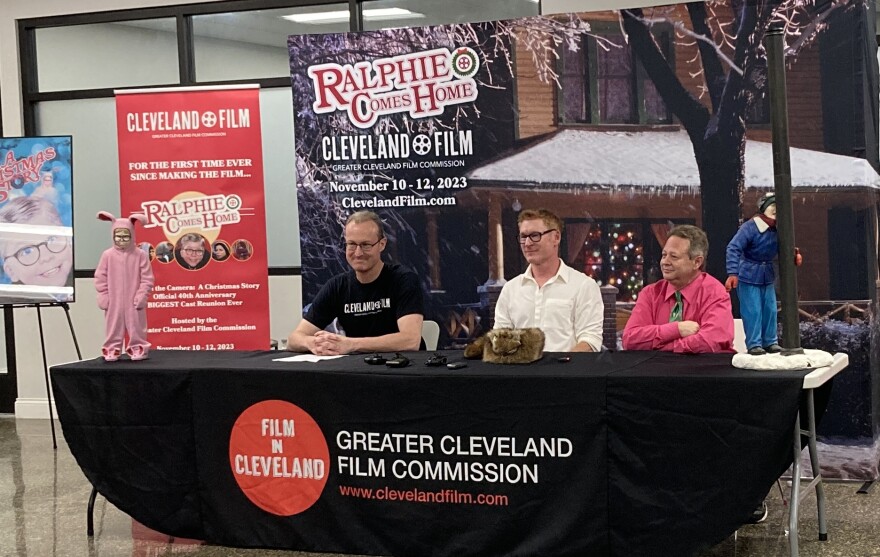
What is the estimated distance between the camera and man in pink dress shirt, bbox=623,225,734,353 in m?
3.78

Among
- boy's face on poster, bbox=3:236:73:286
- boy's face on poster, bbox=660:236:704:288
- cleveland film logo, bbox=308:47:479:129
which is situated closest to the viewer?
boy's face on poster, bbox=660:236:704:288

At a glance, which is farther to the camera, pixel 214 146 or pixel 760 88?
pixel 214 146

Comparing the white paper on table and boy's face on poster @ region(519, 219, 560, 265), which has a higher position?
boy's face on poster @ region(519, 219, 560, 265)

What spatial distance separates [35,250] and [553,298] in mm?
3557

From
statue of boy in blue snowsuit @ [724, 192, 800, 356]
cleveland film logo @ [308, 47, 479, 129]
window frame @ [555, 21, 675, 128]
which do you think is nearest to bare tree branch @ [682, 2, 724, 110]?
window frame @ [555, 21, 675, 128]

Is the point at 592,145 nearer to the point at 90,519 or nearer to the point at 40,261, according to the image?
the point at 90,519

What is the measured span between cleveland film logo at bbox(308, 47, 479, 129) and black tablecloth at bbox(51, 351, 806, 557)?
5.93ft

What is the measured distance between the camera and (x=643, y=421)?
329 centimetres

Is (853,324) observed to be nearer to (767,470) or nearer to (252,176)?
(767,470)

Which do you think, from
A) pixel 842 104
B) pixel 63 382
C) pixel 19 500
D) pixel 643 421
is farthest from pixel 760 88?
pixel 19 500

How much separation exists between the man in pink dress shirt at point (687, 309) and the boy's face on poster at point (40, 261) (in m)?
3.72

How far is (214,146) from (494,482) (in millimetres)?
3081

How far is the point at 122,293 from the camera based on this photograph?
161 inches

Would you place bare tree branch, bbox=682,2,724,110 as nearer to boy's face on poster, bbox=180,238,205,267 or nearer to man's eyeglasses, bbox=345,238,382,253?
man's eyeglasses, bbox=345,238,382,253
